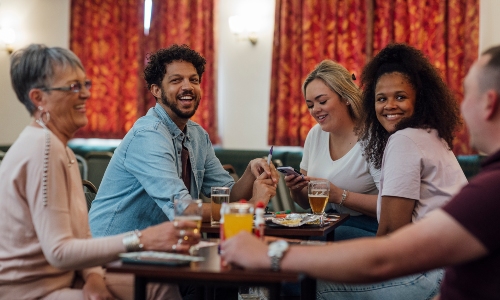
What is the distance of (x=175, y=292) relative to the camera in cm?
188

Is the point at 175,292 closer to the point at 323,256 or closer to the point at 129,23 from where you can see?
the point at 323,256

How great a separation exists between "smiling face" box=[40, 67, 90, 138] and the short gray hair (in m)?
0.02

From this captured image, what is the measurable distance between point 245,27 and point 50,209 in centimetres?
559

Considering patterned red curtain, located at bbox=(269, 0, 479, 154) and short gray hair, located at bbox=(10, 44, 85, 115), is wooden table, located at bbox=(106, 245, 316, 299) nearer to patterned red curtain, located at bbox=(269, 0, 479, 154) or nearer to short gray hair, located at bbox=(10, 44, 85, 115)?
short gray hair, located at bbox=(10, 44, 85, 115)

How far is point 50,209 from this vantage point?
1.70m

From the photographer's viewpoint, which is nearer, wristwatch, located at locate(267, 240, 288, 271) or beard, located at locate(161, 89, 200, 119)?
wristwatch, located at locate(267, 240, 288, 271)

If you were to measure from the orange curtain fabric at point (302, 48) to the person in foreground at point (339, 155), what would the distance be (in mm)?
3026

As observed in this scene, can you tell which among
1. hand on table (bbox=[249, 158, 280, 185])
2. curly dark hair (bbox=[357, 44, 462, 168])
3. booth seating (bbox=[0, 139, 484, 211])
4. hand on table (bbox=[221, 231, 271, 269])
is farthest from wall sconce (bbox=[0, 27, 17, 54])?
hand on table (bbox=[221, 231, 271, 269])

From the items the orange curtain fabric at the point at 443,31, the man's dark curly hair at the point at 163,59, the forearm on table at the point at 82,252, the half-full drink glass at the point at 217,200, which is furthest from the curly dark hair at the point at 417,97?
the orange curtain fabric at the point at 443,31

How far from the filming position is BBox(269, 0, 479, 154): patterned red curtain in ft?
19.7

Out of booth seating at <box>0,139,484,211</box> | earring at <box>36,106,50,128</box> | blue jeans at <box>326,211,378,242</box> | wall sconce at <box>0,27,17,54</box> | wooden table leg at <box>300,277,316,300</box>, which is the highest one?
wall sconce at <box>0,27,17,54</box>

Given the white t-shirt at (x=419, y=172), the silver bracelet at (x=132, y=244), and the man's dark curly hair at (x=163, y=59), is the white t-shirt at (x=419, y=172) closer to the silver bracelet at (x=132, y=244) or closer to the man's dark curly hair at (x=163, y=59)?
the silver bracelet at (x=132, y=244)

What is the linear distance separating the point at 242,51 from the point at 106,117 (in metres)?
1.83

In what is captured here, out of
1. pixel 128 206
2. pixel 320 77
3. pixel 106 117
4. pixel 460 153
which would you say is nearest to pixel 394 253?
pixel 128 206
